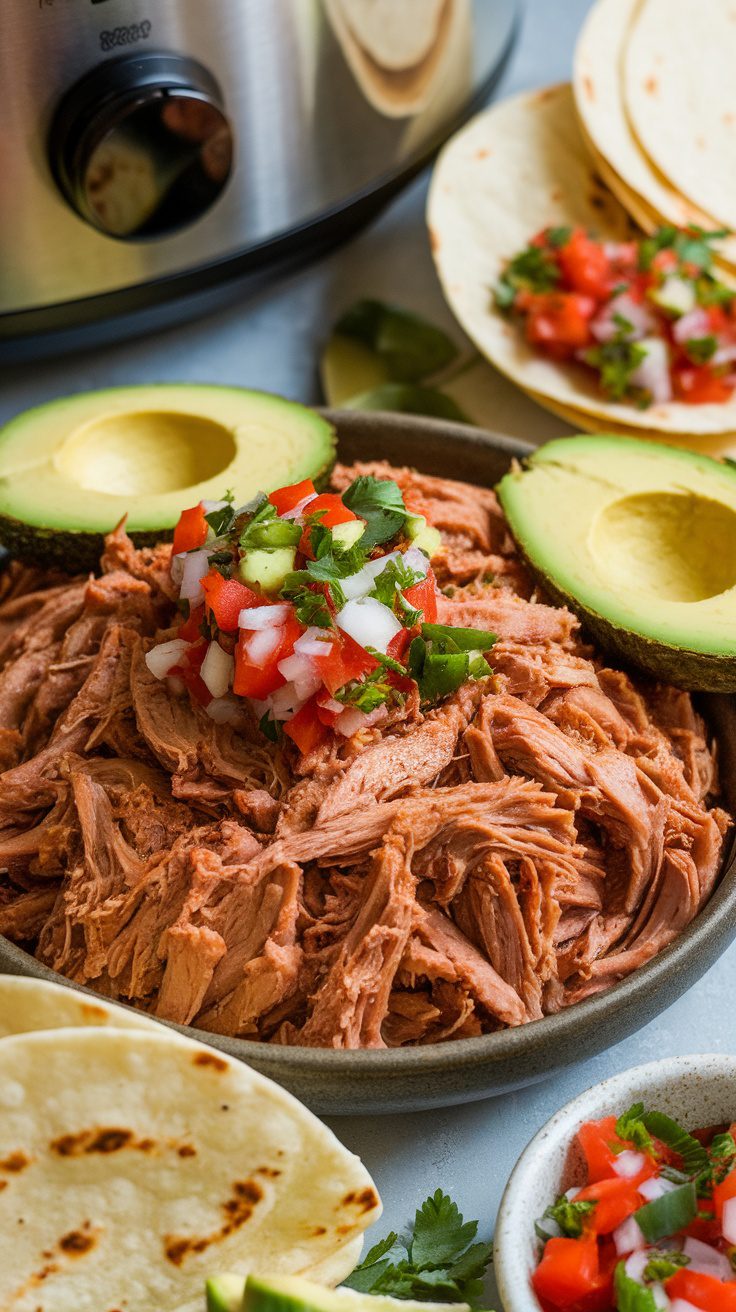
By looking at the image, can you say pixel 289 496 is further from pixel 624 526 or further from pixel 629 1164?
pixel 629 1164

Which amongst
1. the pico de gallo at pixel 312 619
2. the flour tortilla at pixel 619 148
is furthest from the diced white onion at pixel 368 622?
the flour tortilla at pixel 619 148

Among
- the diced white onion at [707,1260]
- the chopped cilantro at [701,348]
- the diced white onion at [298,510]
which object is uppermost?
the diced white onion at [298,510]

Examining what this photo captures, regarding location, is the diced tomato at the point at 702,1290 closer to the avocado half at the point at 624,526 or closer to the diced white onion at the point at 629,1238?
the diced white onion at the point at 629,1238

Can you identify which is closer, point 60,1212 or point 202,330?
point 60,1212

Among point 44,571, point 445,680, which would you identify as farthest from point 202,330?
point 445,680

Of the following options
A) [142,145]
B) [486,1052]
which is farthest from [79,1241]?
[142,145]

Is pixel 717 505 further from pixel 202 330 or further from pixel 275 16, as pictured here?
pixel 202 330

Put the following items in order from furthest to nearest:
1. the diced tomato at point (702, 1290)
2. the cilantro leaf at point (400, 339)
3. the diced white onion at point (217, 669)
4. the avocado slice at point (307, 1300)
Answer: the cilantro leaf at point (400, 339) → the diced white onion at point (217, 669) → the diced tomato at point (702, 1290) → the avocado slice at point (307, 1300)
